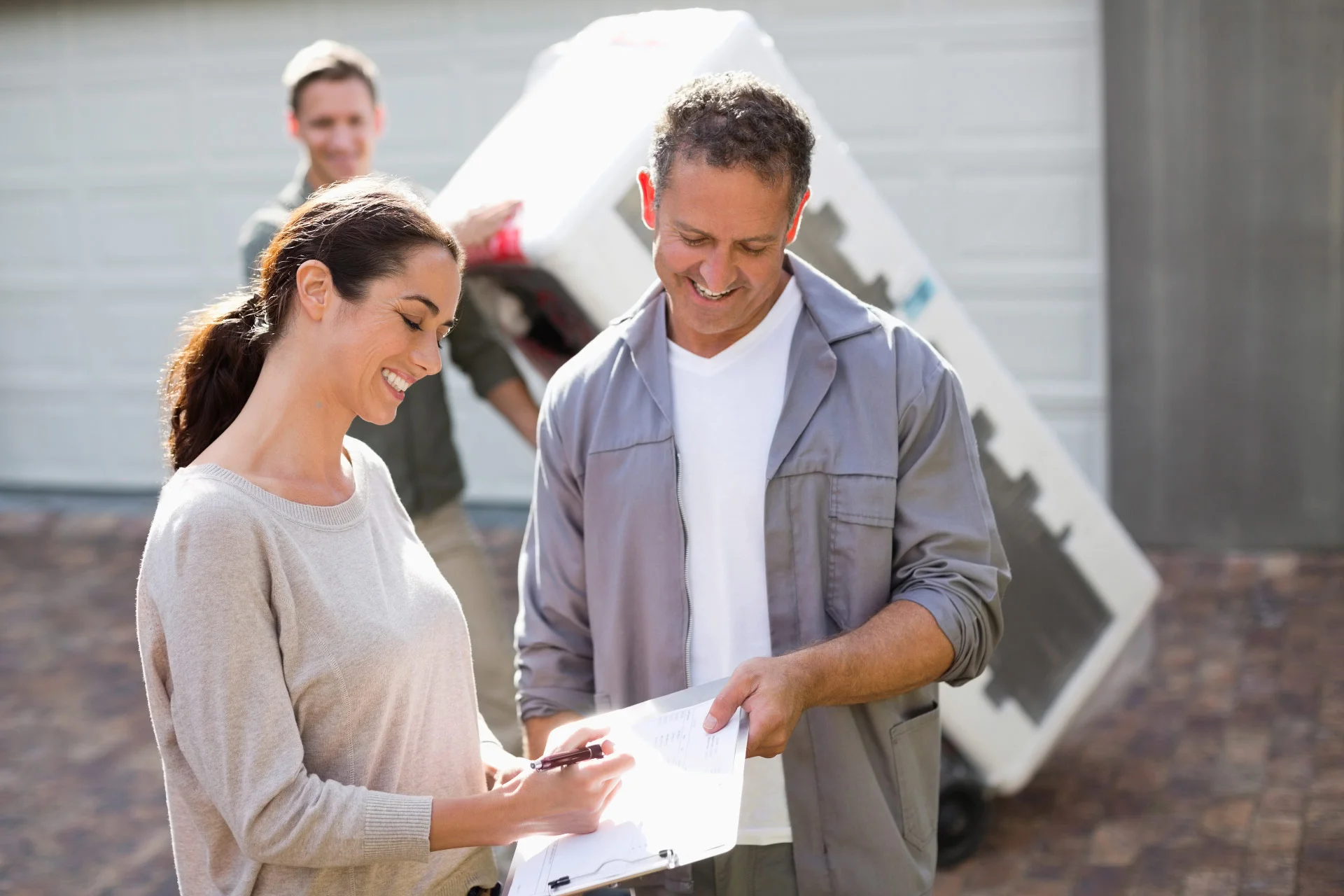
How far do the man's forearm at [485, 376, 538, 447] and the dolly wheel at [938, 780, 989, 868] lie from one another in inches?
60.0

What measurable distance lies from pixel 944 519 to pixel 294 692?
1.03m

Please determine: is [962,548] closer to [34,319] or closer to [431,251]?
[431,251]

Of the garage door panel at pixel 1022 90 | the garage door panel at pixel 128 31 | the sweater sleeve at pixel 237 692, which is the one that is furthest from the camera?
the garage door panel at pixel 128 31

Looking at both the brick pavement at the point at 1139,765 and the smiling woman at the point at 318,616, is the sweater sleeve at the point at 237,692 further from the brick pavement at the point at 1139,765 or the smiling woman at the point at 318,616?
the brick pavement at the point at 1139,765

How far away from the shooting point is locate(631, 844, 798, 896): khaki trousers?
2.44 metres

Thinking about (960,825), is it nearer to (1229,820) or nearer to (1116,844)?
(1116,844)

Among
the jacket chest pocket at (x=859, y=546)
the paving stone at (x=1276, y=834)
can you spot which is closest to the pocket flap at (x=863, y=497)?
the jacket chest pocket at (x=859, y=546)

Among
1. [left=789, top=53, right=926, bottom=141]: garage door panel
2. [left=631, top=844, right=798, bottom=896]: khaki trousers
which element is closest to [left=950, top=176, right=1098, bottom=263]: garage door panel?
[left=789, top=53, right=926, bottom=141]: garage door panel

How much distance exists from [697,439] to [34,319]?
7132 millimetres

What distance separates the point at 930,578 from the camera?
2.33 m

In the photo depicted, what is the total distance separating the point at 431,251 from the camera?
6.79 feet

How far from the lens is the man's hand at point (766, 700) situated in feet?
6.84

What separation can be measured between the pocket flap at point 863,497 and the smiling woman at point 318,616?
21.3 inches

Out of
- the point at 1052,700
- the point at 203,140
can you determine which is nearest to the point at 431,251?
the point at 1052,700
